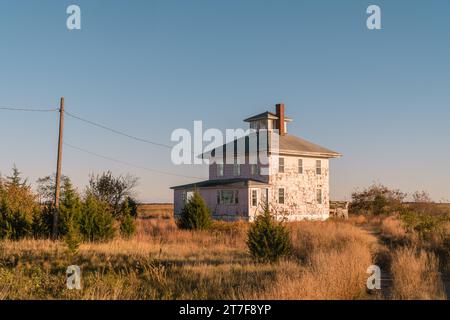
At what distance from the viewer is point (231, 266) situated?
1429 cm

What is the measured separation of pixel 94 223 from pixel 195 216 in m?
6.72

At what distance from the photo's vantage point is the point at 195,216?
2817 centimetres

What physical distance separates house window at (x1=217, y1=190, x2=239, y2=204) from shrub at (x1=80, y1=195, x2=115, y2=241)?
1534 cm

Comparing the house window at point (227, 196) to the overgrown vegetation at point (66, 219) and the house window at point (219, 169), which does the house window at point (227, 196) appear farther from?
the overgrown vegetation at point (66, 219)

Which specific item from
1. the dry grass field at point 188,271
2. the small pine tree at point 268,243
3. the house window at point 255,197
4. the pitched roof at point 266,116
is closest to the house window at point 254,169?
the house window at point 255,197

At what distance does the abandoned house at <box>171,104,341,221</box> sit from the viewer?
3741cm

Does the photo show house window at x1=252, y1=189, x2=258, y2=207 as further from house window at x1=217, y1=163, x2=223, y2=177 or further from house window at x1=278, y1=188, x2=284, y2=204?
house window at x1=217, y1=163, x2=223, y2=177

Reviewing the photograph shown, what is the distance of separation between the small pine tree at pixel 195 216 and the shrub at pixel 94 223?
19.0ft

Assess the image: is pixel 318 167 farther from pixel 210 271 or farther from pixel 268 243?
pixel 210 271

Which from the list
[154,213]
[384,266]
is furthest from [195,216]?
[154,213]

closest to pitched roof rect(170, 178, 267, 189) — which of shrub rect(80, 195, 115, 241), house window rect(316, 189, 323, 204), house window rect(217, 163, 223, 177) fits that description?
house window rect(217, 163, 223, 177)
